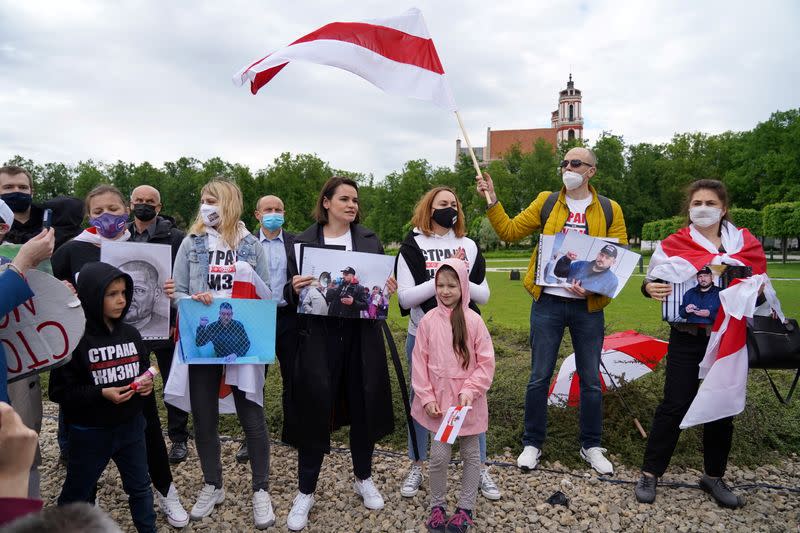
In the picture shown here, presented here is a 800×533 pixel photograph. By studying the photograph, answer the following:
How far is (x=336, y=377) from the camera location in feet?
12.7

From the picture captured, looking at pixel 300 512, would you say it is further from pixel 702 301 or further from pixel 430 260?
pixel 702 301

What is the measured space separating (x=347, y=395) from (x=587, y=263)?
2.15 meters

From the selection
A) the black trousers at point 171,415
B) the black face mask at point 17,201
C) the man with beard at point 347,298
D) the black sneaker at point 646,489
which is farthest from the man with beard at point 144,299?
the black sneaker at point 646,489

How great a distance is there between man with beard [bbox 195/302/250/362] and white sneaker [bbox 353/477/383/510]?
1.33 m

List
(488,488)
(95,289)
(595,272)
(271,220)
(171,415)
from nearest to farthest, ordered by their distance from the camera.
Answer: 1. (95,289)
2. (488,488)
3. (595,272)
4. (171,415)
5. (271,220)

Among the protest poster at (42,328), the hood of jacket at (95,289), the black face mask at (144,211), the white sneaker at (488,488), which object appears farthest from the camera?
the black face mask at (144,211)

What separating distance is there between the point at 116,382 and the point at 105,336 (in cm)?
28

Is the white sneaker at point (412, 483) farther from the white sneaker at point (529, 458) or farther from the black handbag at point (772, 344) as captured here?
the black handbag at point (772, 344)

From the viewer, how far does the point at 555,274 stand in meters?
4.40

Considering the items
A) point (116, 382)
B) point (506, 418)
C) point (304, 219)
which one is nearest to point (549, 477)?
point (506, 418)

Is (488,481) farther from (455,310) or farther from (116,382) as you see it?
(116,382)

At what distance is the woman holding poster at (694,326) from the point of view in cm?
389

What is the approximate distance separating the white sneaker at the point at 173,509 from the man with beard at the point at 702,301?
3764 millimetres

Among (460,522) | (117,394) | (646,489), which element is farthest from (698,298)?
(117,394)
